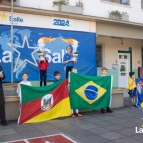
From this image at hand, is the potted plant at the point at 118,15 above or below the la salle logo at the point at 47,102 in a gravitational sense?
above

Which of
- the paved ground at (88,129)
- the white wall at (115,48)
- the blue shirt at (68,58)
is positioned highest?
the white wall at (115,48)

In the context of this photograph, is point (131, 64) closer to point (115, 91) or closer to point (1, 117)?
point (115, 91)

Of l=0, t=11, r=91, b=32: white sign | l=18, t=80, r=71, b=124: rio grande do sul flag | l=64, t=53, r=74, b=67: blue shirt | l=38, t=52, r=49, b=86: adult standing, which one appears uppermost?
l=0, t=11, r=91, b=32: white sign

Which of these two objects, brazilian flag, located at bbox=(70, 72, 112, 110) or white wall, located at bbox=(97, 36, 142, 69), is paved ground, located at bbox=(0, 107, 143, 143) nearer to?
brazilian flag, located at bbox=(70, 72, 112, 110)

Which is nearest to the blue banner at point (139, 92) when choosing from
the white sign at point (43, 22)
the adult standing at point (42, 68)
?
the white sign at point (43, 22)

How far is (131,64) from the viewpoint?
14.6 meters

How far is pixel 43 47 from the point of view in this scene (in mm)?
10055

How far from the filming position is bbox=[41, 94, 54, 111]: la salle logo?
6980 mm

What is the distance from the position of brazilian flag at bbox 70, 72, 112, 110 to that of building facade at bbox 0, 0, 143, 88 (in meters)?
3.65

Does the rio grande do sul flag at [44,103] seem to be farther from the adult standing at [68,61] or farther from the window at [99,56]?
the window at [99,56]

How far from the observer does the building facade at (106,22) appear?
980cm

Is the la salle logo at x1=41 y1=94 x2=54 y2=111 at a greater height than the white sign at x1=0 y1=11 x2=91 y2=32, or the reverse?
the white sign at x1=0 y1=11 x2=91 y2=32

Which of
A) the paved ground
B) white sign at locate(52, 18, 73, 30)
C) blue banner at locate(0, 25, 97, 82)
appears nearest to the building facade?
white sign at locate(52, 18, 73, 30)

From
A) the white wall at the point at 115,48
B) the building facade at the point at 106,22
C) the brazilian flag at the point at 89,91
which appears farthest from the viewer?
the white wall at the point at 115,48
